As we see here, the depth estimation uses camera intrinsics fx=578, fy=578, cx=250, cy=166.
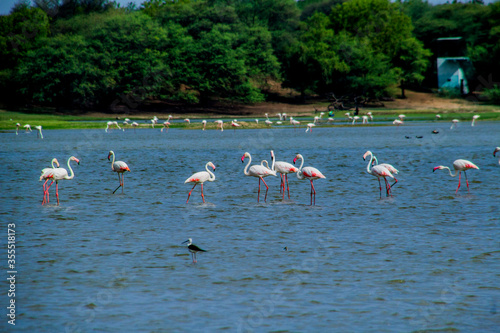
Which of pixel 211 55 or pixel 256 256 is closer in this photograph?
pixel 256 256

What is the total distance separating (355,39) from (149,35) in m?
27.5

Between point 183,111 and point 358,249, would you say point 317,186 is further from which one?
point 183,111

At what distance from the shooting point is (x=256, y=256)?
1013cm

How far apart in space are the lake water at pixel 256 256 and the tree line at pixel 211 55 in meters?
49.7

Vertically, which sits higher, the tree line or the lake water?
the tree line

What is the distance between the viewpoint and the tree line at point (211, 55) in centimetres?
6925

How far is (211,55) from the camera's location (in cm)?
7175

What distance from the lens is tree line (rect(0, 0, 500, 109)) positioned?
227 ft

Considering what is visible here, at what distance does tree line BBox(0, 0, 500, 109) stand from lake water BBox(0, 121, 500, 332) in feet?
163

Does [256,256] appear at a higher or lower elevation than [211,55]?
lower

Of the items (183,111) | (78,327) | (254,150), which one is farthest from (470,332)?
(183,111)

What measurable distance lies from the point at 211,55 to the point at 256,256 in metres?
63.7

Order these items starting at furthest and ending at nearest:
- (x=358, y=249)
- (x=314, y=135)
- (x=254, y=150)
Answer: (x=314, y=135)
(x=254, y=150)
(x=358, y=249)

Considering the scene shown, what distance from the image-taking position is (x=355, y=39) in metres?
78.3
